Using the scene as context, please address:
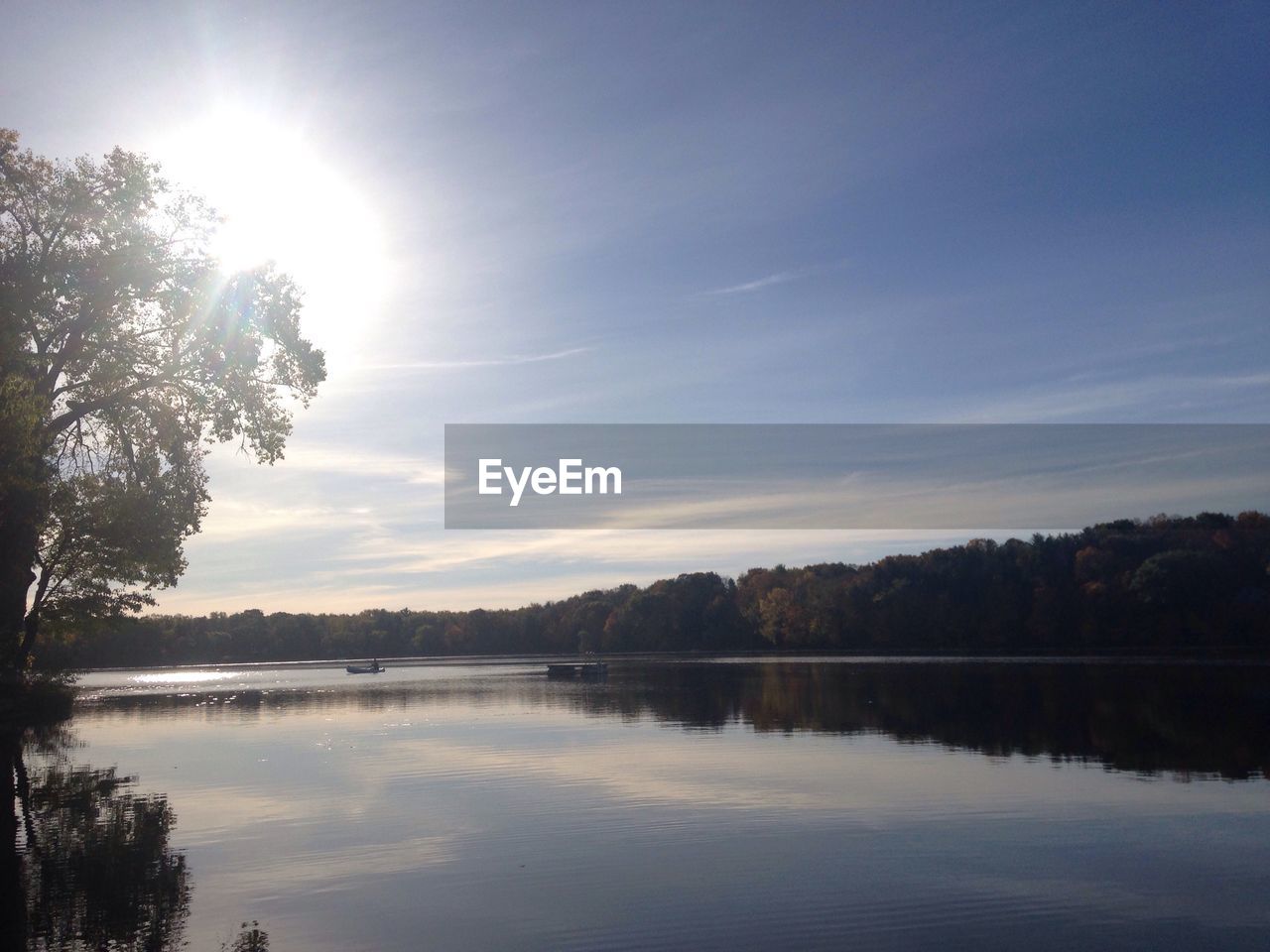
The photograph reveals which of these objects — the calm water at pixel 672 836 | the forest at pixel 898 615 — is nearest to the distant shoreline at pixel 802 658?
the forest at pixel 898 615

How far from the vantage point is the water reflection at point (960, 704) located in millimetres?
29250

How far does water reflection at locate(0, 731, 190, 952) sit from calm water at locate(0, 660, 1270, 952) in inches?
2.9

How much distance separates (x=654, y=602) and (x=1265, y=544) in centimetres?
9029

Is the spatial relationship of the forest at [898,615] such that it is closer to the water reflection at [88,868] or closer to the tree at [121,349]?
the tree at [121,349]

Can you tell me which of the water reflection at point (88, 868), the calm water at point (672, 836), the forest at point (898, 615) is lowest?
the calm water at point (672, 836)

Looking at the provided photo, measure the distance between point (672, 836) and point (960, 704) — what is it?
30.5m

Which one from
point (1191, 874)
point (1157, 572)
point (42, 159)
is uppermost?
point (42, 159)

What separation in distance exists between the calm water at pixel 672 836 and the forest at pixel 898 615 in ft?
101

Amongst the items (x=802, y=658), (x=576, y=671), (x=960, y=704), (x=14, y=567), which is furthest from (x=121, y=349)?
(x=802, y=658)

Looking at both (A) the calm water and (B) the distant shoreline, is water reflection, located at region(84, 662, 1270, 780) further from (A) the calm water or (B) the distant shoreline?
(B) the distant shoreline

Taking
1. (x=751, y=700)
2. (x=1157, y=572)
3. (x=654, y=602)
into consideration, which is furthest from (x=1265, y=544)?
(x=654, y=602)

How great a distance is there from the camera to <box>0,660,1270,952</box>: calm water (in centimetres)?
1269

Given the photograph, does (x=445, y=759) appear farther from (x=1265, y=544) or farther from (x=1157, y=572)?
(x=1265, y=544)

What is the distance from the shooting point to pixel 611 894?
14.0 meters
